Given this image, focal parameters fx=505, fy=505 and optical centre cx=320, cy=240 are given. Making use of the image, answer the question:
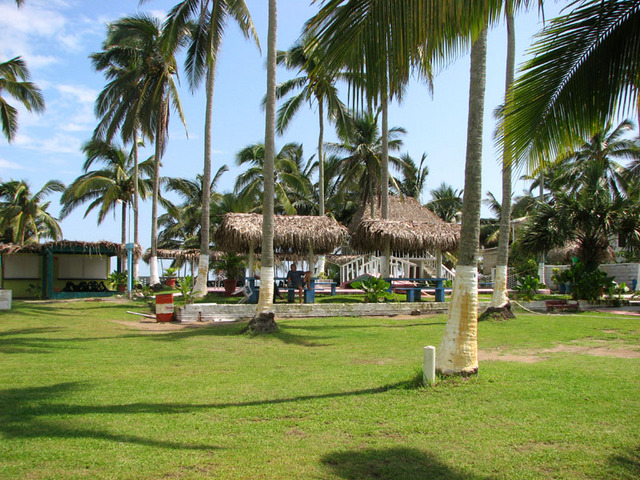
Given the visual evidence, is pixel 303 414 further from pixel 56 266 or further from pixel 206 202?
pixel 56 266

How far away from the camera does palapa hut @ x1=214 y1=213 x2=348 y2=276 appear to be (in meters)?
18.2

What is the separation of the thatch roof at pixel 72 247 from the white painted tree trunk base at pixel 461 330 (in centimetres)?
2119

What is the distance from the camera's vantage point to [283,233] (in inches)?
727

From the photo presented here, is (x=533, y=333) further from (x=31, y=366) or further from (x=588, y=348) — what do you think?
(x=31, y=366)

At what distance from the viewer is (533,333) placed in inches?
472

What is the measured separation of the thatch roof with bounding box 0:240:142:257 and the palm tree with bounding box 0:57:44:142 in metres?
6.32

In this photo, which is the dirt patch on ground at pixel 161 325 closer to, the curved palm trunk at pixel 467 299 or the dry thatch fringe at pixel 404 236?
the dry thatch fringe at pixel 404 236

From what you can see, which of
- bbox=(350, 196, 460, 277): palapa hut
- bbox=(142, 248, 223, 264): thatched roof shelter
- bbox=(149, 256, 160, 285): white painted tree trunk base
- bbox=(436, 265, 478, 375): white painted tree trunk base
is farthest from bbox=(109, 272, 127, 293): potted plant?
bbox=(436, 265, 478, 375): white painted tree trunk base

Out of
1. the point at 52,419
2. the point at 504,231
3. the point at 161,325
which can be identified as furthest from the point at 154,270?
the point at 52,419

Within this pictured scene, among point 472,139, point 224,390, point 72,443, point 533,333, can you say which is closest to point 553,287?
point 533,333

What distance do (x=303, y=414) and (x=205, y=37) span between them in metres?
16.5

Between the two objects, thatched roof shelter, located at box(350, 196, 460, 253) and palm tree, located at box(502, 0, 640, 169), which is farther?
thatched roof shelter, located at box(350, 196, 460, 253)

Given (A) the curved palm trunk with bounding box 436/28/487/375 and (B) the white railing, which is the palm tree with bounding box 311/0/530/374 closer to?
(A) the curved palm trunk with bounding box 436/28/487/375

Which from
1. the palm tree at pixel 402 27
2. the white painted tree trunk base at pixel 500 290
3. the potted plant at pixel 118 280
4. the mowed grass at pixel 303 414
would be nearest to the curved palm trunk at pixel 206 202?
the potted plant at pixel 118 280
